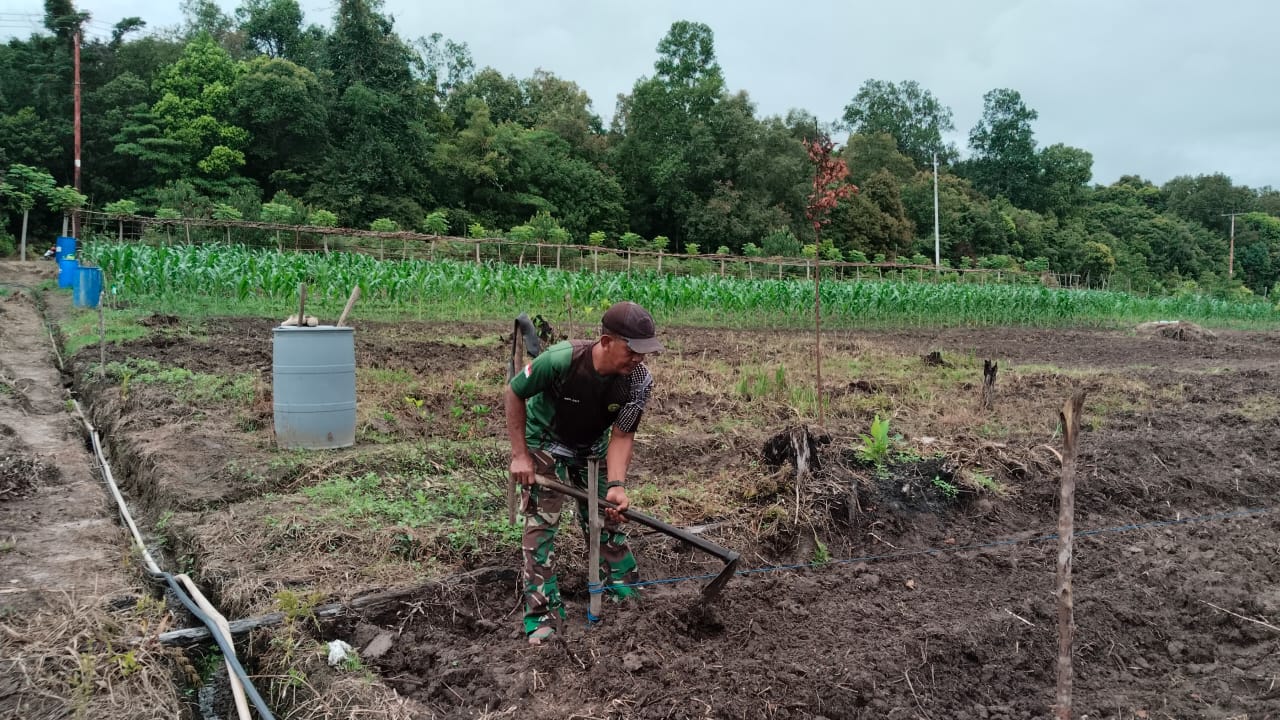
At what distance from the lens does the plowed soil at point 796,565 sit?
2.78 meters

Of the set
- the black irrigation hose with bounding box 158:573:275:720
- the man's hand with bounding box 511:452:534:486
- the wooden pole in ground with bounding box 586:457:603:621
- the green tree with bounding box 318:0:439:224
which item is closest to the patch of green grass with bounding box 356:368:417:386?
the black irrigation hose with bounding box 158:573:275:720

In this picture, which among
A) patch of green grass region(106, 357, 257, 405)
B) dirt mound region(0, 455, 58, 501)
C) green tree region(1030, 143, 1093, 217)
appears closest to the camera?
dirt mound region(0, 455, 58, 501)

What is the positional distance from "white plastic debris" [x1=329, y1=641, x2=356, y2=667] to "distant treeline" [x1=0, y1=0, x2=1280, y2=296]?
2692cm

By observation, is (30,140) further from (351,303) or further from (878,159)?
(878,159)

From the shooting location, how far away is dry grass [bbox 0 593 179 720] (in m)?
2.60

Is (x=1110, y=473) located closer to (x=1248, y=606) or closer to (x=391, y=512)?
(x=1248, y=606)

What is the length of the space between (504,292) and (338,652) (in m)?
13.1

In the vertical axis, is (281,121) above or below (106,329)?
above

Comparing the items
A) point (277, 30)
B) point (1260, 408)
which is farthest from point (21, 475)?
point (277, 30)

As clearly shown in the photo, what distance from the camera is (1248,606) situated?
137 inches

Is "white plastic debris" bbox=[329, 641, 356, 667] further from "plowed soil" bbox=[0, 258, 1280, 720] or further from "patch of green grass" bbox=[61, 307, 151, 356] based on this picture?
"patch of green grass" bbox=[61, 307, 151, 356]

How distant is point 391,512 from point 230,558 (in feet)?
2.56

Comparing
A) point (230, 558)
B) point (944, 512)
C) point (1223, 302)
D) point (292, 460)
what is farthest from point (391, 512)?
point (1223, 302)

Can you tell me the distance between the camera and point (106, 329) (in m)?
10.2
